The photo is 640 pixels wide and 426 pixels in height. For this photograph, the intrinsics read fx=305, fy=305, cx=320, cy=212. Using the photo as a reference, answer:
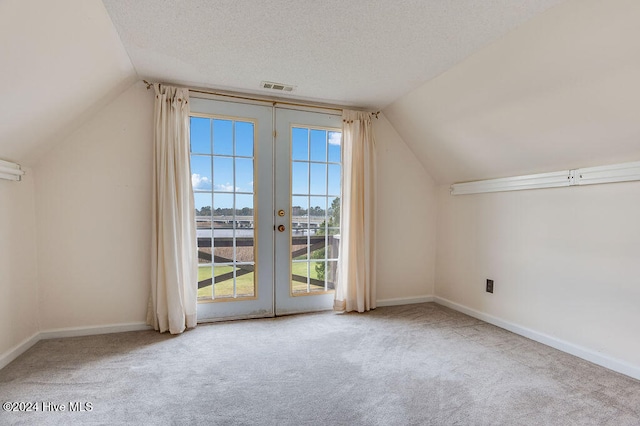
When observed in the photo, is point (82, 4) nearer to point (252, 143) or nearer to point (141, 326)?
point (252, 143)

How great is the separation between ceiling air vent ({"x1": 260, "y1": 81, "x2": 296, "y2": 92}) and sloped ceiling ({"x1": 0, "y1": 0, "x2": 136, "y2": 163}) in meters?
1.08

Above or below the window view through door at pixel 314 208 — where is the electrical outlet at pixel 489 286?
below

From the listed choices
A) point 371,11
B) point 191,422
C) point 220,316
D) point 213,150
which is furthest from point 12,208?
point 371,11

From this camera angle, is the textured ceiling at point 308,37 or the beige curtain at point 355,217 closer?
the textured ceiling at point 308,37

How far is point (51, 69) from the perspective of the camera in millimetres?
1813

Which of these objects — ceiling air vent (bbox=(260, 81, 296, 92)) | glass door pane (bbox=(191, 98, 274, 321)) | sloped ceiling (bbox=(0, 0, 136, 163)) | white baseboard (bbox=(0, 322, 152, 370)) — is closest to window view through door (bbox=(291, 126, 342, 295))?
glass door pane (bbox=(191, 98, 274, 321))

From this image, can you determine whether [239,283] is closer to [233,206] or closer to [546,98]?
[233,206]

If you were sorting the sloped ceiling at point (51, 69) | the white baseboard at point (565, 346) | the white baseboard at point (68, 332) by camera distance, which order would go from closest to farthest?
the sloped ceiling at point (51, 69) < the white baseboard at point (565, 346) < the white baseboard at point (68, 332)

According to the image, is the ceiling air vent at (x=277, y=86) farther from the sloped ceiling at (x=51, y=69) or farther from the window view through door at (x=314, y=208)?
the sloped ceiling at (x=51, y=69)

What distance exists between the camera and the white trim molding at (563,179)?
209cm

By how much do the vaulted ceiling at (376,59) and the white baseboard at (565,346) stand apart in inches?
55.5

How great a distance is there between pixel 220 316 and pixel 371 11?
9.35 feet

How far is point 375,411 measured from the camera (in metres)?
1.70

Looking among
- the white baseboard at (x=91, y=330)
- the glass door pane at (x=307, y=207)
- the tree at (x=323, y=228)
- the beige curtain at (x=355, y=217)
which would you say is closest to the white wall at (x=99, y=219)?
the white baseboard at (x=91, y=330)
